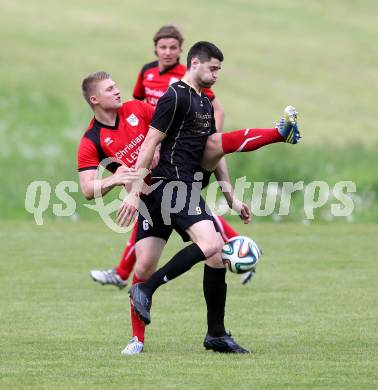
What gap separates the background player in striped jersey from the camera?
38.9 feet

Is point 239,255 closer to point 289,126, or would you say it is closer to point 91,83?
point 289,126

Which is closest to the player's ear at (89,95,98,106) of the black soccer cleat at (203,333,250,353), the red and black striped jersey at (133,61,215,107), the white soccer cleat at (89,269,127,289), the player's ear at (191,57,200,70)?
the player's ear at (191,57,200,70)

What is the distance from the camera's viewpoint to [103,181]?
860 cm

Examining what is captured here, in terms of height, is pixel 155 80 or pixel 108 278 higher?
pixel 155 80

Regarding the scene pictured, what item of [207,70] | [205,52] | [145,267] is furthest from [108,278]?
[205,52]

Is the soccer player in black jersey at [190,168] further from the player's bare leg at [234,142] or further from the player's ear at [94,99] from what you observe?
the player's ear at [94,99]

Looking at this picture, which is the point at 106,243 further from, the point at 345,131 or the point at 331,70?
the point at 331,70

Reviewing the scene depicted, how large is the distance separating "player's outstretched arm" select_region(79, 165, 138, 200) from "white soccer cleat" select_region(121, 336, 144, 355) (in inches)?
43.2

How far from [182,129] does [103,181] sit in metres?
0.67

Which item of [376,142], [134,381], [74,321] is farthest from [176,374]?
[376,142]

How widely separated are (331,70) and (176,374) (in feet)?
109

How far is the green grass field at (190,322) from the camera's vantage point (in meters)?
7.70

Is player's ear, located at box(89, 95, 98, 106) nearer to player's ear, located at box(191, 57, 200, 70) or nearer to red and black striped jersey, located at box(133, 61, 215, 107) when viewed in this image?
player's ear, located at box(191, 57, 200, 70)

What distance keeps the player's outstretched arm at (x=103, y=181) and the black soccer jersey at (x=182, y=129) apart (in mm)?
275
